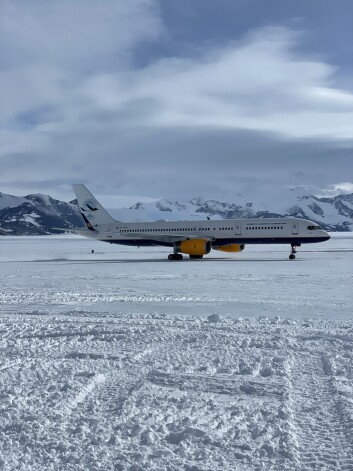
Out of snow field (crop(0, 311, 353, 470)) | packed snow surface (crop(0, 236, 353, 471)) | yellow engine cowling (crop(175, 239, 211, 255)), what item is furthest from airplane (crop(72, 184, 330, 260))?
snow field (crop(0, 311, 353, 470))

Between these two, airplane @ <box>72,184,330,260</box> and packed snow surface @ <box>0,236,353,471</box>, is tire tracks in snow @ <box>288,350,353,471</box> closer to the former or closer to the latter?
packed snow surface @ <box>0,236,353,471</box>

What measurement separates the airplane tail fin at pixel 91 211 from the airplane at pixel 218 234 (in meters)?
3.06

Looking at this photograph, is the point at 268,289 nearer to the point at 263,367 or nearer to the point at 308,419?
the point at 263,367

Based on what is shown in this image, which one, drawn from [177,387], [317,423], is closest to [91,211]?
[177,387]

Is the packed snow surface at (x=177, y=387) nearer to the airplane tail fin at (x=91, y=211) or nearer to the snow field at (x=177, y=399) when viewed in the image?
the snow field at (x=177, y=399)

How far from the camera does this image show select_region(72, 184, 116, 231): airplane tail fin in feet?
148

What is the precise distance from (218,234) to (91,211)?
45.7ft

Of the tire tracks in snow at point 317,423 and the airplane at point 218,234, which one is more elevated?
the airplane at point 218,234

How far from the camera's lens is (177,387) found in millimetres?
6113

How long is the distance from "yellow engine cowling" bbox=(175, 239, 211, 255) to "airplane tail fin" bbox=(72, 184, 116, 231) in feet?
34.9

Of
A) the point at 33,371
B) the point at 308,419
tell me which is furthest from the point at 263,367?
the point at 33,371

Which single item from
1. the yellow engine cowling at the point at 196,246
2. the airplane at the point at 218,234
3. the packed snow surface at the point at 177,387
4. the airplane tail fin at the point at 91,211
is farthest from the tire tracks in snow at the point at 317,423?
the airplane tail fin at the point at 91,211

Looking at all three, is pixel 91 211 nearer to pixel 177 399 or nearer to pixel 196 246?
pixel 196 246

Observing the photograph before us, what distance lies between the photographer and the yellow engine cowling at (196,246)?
118ft
